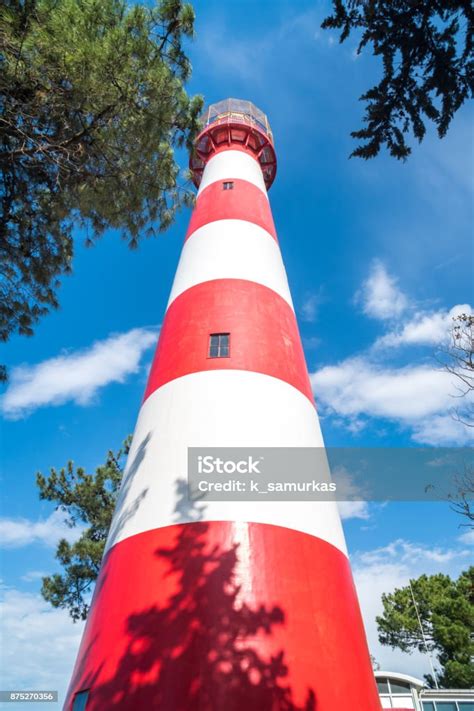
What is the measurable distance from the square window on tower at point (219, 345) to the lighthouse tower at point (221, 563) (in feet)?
0.08

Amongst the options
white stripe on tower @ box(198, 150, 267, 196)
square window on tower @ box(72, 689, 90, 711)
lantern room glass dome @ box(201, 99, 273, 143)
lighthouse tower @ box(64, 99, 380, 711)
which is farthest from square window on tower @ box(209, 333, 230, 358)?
lantern room glass dome @ box(201, 99, 273, 143)

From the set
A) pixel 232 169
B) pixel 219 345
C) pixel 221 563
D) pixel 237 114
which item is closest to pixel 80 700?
A: pixel 221 563

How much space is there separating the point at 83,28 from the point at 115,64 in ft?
1.71

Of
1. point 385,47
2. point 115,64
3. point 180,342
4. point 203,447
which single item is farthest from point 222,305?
point 385,47

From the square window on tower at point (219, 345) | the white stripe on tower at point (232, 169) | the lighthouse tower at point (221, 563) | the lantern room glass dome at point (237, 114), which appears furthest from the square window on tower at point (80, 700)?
the lantern room glass dome at point (237, 114)

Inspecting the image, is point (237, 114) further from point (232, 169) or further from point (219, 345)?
point (219, 345)

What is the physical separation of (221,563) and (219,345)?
3490 millimetres

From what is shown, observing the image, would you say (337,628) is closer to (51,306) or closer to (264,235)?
(51,306)

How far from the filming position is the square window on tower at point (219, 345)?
23.9ft

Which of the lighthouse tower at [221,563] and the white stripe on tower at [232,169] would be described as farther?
the white stripe on tower at [232,169]

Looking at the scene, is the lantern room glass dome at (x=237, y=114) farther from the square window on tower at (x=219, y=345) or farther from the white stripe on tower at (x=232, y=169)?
the square window on tower at (x=219, y=345)

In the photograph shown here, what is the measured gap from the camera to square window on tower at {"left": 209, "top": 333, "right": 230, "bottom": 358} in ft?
23.9

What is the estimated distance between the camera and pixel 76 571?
1520 cm

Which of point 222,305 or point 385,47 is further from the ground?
point 222,305
